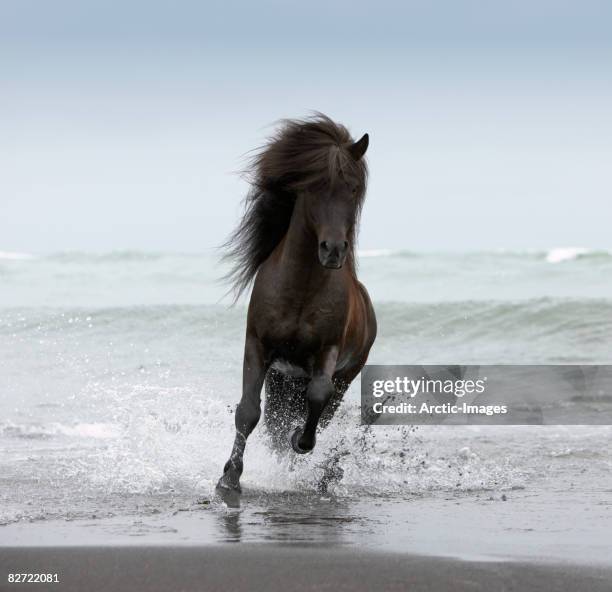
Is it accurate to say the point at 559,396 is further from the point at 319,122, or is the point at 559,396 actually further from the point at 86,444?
the point at 319,122

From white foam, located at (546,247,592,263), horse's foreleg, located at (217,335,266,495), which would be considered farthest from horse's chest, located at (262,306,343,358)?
white foam, located at (546,247,592,263)

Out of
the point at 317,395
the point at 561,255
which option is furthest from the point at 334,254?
the point at 561,255

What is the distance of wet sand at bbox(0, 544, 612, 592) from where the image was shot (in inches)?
131

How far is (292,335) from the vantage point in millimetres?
5211

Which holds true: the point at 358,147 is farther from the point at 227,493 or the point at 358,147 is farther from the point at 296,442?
the point at 227,493

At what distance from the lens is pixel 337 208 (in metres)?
4.85

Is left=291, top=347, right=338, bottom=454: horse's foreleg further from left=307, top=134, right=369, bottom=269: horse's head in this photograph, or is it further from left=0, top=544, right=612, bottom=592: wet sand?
left=0, top=544, right=612, bottom=592: wet sand

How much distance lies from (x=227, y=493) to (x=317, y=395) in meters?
0.63

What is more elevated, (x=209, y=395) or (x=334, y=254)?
(x=334, y=254)

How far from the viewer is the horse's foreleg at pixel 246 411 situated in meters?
5.12

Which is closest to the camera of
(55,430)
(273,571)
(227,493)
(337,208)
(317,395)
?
(273,571)

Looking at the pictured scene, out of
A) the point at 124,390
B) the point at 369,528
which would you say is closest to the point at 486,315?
the point at 124,390

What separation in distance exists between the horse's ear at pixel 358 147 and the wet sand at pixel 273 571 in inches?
81.4

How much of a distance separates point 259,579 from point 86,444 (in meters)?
4.26
